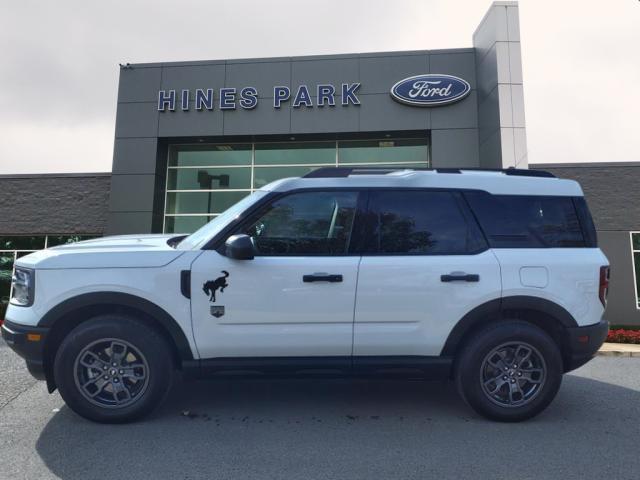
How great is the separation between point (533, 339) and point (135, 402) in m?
3.32

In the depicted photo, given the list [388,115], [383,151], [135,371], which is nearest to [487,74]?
[388,115]

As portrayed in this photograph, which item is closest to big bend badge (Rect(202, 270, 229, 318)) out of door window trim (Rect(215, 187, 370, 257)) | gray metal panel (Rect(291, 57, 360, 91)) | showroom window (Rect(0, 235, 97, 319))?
door window trim (Rect(215, 187, 370, 257))

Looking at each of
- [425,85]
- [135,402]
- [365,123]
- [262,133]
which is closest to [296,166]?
[262,133]

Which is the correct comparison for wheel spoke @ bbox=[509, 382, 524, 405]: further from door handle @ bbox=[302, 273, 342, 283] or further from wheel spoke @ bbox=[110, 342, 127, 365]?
wheel spoke @ bbox=[110, 342, 127, 365]

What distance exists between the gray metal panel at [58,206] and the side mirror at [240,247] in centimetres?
1282

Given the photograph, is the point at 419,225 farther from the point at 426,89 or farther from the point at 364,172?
the point at 426,89

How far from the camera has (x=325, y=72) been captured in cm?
1455

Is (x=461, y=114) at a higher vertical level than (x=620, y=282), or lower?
higher

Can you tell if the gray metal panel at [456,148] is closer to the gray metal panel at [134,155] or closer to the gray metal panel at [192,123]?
the gray metal panel at [192,123]

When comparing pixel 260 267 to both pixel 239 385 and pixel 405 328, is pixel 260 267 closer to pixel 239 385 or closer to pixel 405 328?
pixel 405 328

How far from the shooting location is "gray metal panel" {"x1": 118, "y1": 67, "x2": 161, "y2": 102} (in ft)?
49.0

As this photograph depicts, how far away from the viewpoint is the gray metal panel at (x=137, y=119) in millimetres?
14805

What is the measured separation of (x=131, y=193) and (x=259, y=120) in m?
4.71

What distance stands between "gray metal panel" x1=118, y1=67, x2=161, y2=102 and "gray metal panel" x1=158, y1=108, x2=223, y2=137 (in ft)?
3.29
